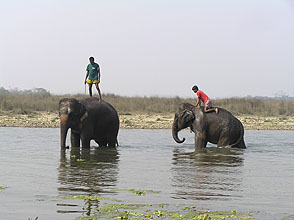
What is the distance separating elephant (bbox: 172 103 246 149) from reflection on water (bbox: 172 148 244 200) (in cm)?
67

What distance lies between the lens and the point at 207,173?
40.5 ft

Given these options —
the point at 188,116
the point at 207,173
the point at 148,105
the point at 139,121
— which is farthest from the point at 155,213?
the point at 148,105

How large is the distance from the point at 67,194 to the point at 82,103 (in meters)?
8.20

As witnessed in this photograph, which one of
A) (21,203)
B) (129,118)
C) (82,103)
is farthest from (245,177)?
(129,118)

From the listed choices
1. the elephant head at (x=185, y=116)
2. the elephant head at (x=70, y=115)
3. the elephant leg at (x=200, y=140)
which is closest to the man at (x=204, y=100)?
the elephant head at (x=185, y=116)

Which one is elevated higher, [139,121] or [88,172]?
[139,121]

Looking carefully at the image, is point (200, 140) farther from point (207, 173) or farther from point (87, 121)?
point (207, 173)

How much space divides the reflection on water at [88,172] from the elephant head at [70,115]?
569mm

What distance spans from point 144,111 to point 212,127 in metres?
21.0

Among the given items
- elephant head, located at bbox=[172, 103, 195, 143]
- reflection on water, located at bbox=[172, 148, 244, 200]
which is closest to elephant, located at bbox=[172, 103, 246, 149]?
elephant head, located at bbox=[172, 103, 195, 143]

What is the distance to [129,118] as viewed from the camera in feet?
115

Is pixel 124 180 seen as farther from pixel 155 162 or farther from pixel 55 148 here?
pixel 55 148

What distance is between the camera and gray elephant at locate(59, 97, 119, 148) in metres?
16.9

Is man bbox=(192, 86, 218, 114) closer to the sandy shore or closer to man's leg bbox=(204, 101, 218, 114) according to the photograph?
man's leg bbox=(204, 101, 218, 114)
